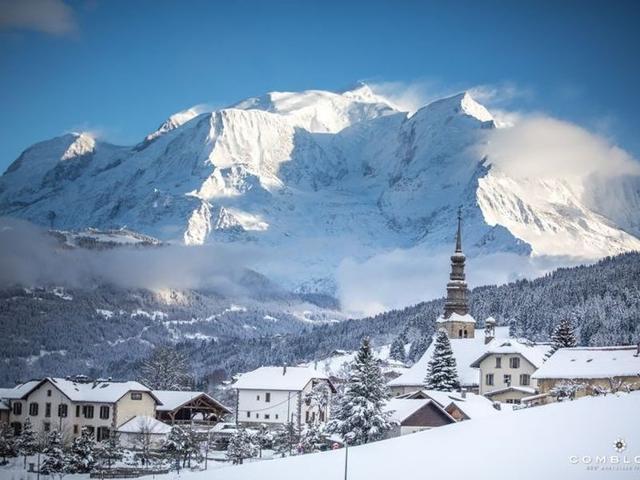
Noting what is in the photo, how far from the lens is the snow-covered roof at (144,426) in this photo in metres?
107

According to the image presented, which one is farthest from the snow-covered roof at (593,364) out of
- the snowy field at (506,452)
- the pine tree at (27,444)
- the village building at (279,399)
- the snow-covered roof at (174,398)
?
the pine tree at (27,444)

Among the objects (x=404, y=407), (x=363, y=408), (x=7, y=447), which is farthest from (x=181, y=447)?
(x=404, y=407)

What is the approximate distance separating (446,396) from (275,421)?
2532cm

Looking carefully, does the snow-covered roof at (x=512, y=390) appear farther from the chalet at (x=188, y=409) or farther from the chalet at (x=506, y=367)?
the chalet at (x=188, y=409)

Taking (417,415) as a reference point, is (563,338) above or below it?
above

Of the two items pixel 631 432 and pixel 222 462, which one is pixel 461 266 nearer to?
pixel 222 462

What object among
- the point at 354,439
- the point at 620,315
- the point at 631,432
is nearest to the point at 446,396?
the point at 354,439

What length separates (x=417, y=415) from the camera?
93.3 metres

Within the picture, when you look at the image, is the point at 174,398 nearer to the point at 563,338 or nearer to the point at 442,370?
the point at 442,370

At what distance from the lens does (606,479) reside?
56250mm

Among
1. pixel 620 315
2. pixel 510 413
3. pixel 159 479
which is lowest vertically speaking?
pixel 159 479

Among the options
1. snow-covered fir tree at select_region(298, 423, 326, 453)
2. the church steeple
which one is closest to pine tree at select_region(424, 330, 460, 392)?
snow-covered fir tree at select_region(298, 423, 326, 453)

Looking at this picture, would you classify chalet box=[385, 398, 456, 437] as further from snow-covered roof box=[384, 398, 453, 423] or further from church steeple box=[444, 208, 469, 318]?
church steeple box=[444, 208, 469, 318]

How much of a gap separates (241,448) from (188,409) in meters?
29.5
